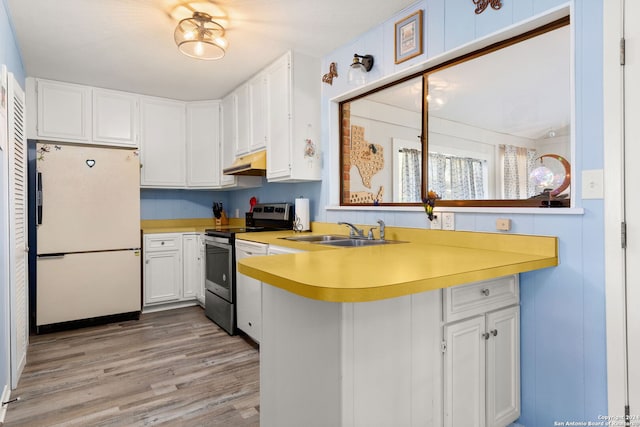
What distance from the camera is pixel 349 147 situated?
314 centimetres

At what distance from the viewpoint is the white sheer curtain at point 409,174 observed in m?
2.93

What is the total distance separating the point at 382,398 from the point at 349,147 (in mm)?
2222

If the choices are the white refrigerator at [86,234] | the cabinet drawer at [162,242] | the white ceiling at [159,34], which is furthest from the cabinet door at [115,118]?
the cabinet drawer at [162,242]

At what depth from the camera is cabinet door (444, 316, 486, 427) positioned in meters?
1.47

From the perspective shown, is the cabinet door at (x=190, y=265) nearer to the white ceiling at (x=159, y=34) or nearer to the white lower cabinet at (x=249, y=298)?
the white lower cabinet at (x=249, y=298)

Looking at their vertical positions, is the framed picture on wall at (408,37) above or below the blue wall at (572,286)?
above

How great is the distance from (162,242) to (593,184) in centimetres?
378

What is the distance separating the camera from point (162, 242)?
13.0ft

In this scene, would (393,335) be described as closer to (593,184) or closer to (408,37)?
(593,184)

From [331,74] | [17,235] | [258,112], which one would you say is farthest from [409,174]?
[17,235]

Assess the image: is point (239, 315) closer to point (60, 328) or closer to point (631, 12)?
point (60, 328)

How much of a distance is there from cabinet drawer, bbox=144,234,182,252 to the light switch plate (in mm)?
3686

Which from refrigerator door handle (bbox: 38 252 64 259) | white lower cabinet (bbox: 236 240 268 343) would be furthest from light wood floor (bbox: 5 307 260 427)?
refrigerator door handle (bbox: 38 252 64 259)

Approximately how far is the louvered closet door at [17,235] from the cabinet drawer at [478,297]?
2.46 m
